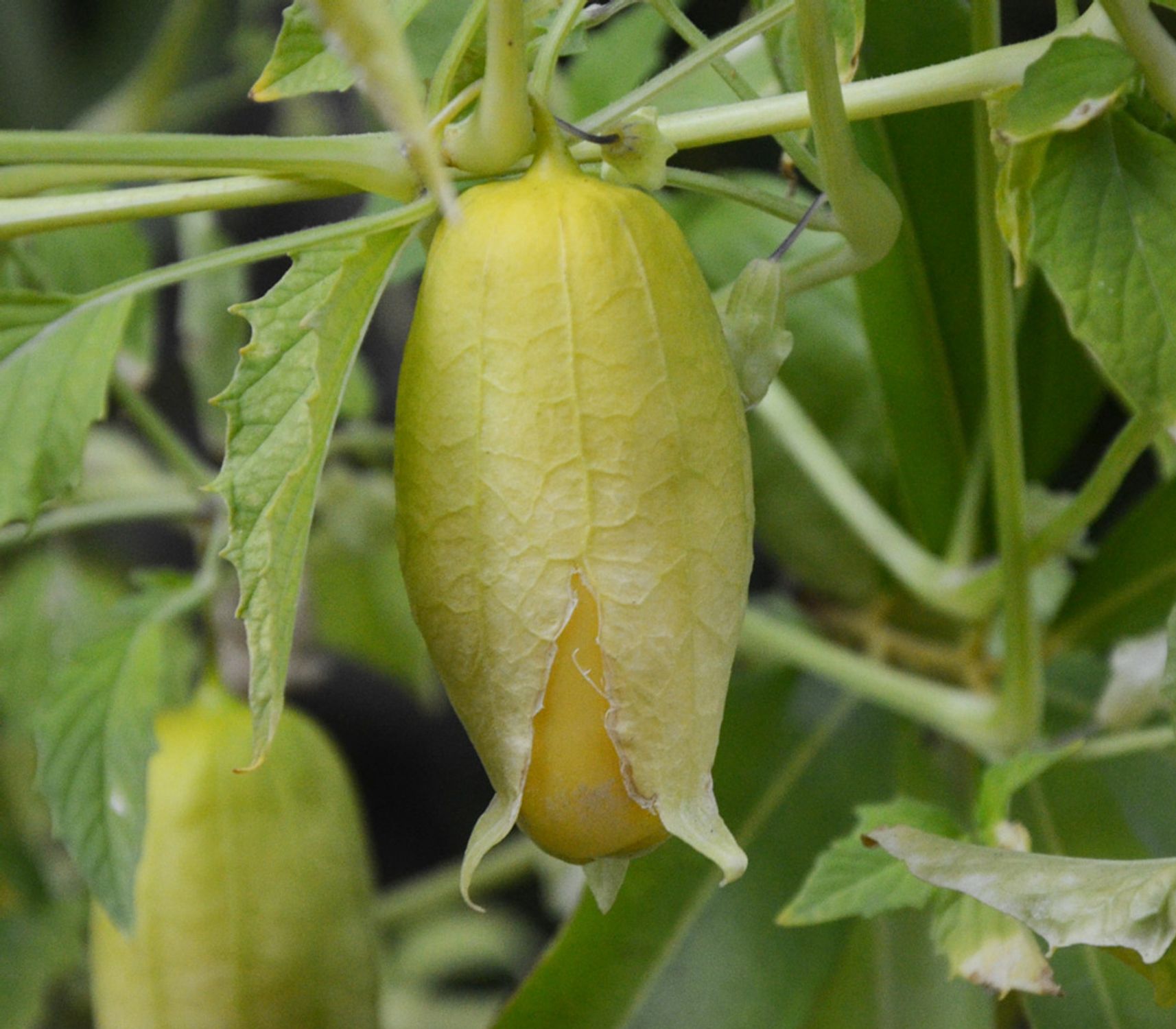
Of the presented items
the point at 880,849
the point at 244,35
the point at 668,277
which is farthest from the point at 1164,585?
the point at 244,35

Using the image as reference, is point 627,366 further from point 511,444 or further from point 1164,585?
point 1164,585

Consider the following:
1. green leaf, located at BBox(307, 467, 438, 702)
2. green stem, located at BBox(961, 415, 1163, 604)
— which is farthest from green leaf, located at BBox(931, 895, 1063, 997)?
green leaf, located at BBox(307, 467, 438, 702)

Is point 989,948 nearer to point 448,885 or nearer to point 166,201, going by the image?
point 166,201

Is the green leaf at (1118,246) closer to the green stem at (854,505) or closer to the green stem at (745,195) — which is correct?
the green stem at (745,195)

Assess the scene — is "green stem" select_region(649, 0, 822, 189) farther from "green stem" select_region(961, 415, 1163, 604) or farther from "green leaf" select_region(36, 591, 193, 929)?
"green leaf" select_region(36, 591, 193, 929)

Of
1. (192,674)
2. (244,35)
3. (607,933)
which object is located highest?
(244,35)

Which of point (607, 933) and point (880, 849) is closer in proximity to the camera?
point (880, 849)

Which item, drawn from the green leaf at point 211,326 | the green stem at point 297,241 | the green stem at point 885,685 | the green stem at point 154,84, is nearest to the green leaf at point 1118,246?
the green stem at point 297,241
